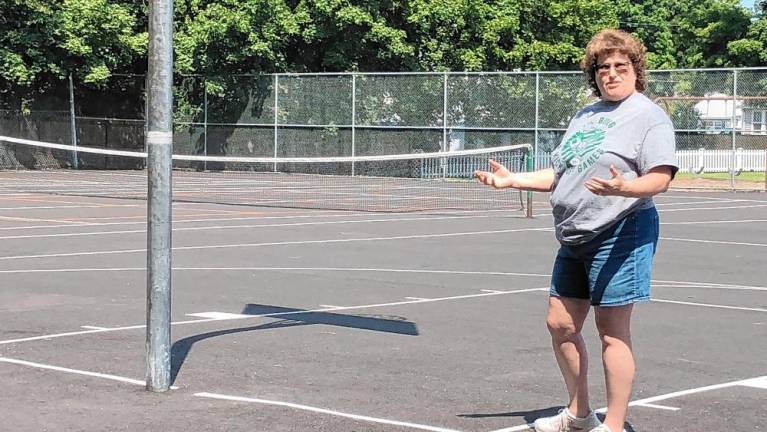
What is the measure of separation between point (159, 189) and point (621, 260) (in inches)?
110

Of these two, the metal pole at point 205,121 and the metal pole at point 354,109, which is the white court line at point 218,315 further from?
the metal pole at point 205,121

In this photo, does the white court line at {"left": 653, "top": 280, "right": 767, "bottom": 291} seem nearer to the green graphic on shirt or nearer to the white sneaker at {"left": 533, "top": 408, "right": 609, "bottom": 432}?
the white sneaker at {"left": 533, "top": 408, "right": 609, "bottom": 432}

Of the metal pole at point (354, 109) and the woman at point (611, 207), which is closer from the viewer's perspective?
the woman at point (611, 207)

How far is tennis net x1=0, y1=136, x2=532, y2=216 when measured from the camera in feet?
88.1

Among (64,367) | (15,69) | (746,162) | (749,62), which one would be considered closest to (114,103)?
(15,69)

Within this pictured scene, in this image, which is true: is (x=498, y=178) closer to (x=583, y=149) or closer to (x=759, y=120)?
(x=583, y=149)

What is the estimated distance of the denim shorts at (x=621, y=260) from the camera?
590 centimetres

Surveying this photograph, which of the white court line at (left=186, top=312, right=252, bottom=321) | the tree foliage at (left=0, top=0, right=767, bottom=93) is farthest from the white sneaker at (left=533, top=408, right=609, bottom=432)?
the tree foliage at (left=0, top=0, right=767, bottom=93)

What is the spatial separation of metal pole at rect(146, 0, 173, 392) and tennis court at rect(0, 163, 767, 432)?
0.83ft

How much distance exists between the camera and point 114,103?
154ft

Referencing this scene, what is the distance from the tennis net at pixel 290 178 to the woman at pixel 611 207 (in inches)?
667

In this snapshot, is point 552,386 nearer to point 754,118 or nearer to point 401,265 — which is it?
point 401,265

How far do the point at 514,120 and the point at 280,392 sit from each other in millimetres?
30277

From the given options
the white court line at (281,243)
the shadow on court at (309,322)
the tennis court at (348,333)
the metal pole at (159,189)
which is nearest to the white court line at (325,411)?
the tennis court at (348,333)
